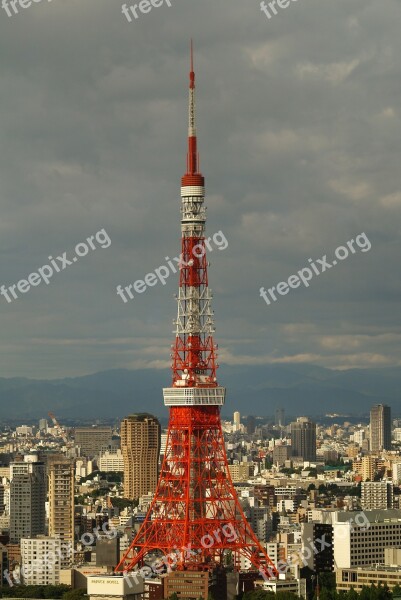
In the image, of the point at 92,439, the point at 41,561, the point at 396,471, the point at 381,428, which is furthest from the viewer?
the point at 381,428

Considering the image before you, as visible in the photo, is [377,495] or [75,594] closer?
[75,594]

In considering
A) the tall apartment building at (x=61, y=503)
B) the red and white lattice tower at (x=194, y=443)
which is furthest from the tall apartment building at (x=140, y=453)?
the red and white lattice tower at (x=194, y=443)

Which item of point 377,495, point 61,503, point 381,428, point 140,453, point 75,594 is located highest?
point 381,428

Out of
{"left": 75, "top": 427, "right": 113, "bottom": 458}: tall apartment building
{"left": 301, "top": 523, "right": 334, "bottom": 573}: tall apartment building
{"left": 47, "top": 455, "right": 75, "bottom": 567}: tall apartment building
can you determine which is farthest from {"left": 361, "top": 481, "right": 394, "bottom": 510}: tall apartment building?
{"left": 75, "top": 427, "right": 113, "bottom": 458}: tall apartment building

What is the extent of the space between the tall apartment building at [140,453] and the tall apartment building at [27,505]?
1737cm

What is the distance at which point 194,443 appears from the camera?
3900 centimetres

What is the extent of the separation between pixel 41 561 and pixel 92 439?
256 feet

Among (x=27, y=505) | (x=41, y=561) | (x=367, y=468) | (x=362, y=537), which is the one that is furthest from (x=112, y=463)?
(x=362, y=537)

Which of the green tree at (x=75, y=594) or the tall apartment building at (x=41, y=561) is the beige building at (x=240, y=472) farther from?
the green tree at (x=75, y=594)

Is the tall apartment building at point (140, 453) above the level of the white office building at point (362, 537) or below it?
above

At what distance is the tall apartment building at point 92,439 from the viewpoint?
11644 cm

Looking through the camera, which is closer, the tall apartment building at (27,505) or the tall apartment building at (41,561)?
the tall apartment building at (41,561)

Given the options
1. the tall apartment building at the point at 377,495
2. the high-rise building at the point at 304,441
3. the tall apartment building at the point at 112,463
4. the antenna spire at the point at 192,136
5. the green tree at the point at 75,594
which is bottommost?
the green tree at the point at 75,594

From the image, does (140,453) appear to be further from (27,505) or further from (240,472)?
→ (27,505)
